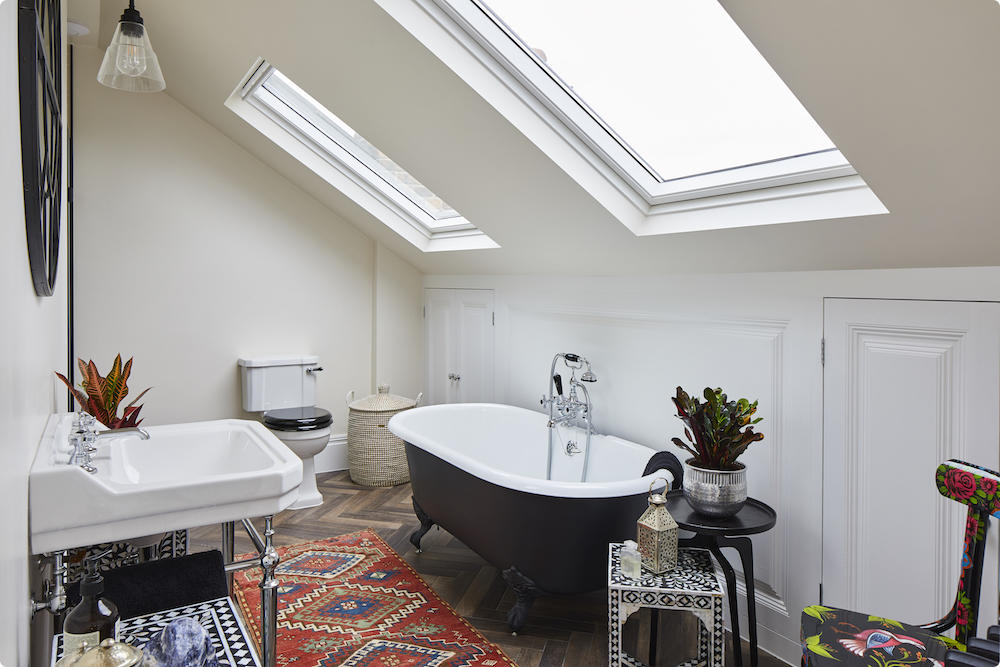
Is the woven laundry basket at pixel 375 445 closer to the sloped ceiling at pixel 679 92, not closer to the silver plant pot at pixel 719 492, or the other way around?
the sloped ceiling at pixel 679 92

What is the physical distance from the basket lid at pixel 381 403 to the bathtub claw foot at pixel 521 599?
1968 millimetres

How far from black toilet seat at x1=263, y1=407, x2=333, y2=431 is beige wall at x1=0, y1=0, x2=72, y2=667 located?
2382mm

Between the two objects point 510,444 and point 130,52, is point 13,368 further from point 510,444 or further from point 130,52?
point 510,444

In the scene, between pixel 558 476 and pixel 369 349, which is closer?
pixel 558 476

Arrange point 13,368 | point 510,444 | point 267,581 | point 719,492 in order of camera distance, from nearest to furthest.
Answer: point 13,368 → point 267,581 → point 719,492 → point 510,444

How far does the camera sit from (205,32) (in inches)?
114

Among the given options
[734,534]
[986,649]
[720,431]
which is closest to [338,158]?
[720,431]

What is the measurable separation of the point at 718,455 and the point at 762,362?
491 mm

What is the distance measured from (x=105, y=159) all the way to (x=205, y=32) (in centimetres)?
136

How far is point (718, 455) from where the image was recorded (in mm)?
2182

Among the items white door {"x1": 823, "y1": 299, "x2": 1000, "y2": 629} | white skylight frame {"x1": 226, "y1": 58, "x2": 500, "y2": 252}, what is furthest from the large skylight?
white skylight frame {"x1": 226, "y1": 58, "x2": 500, "y2": 252}

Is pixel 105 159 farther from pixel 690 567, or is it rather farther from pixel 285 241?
pixel 690 567

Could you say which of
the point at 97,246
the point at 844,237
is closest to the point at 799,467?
the point at 844,237

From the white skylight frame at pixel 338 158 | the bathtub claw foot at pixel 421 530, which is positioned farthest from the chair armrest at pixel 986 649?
the white skylight frame at pixel 338 158
